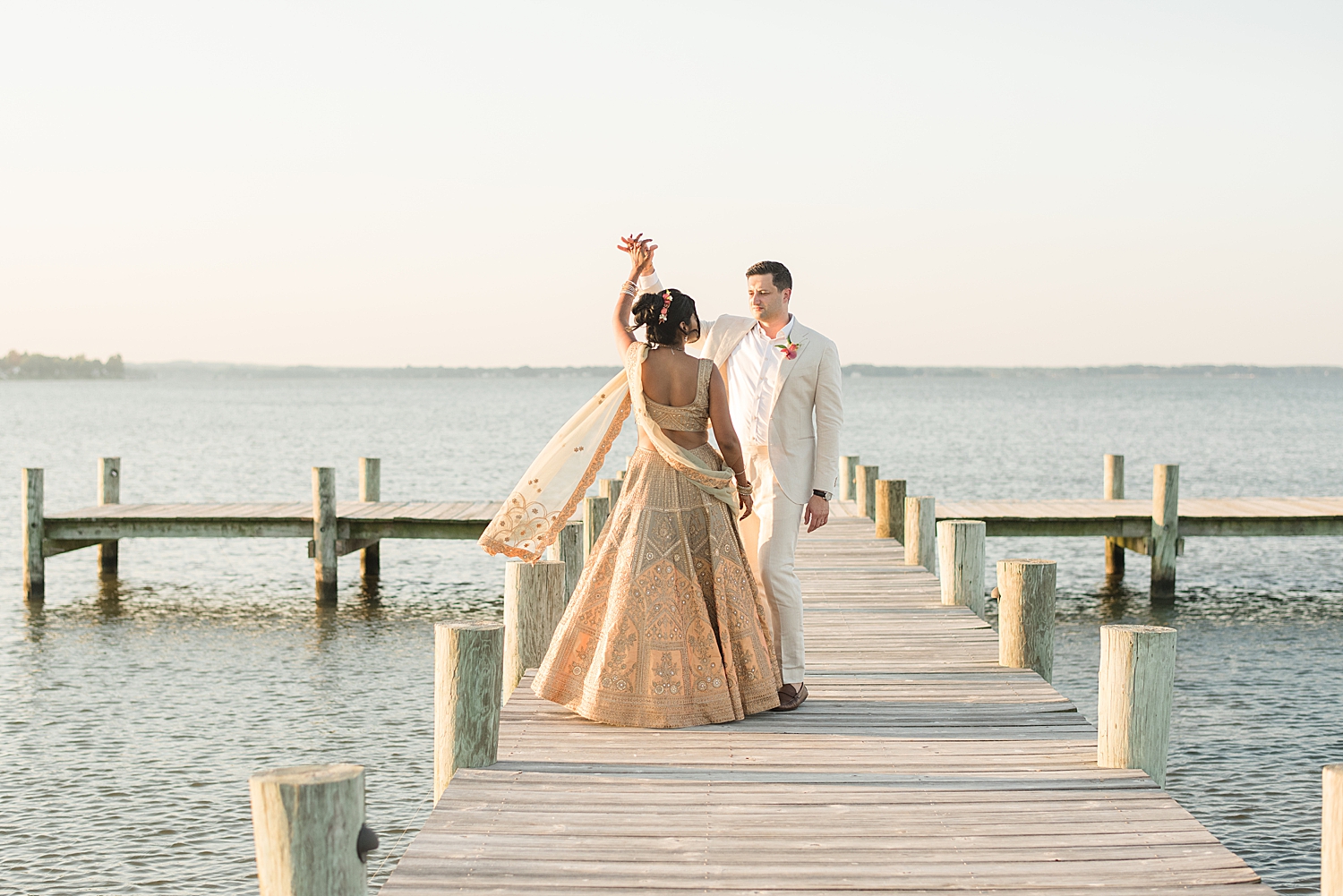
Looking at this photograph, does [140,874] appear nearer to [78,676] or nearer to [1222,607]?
[78,676]

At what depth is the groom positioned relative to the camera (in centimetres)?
617

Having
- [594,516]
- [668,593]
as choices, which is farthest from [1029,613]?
[594,516]

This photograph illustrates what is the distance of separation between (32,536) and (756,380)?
1448cm

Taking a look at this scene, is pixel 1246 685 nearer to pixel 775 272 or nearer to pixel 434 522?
A: pixel 775 272

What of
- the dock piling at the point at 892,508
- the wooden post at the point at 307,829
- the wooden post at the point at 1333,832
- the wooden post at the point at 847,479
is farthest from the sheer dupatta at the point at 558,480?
the wooden post at the point at 847,479

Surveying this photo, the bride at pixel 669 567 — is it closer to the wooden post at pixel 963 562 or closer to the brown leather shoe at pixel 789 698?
the brown leather shoe at pixel 789 698

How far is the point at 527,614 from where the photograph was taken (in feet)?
23.5

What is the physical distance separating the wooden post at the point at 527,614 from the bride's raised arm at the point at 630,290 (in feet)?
5.65

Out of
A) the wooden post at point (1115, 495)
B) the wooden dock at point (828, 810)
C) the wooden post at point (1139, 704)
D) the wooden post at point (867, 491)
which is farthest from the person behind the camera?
the wooden post at point (1115, 495)

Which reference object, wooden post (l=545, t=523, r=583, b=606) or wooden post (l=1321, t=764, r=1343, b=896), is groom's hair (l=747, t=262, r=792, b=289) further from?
wooden post (l=545, t=523, r=583, b=606)

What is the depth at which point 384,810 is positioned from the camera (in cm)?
914

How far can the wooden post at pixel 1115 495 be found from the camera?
1898 cm

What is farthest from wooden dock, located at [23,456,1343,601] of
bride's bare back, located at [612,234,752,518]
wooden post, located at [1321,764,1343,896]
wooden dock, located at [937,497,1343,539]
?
wooden post, located at [1321,764,1343,896]

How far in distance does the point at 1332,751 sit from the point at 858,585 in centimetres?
416
